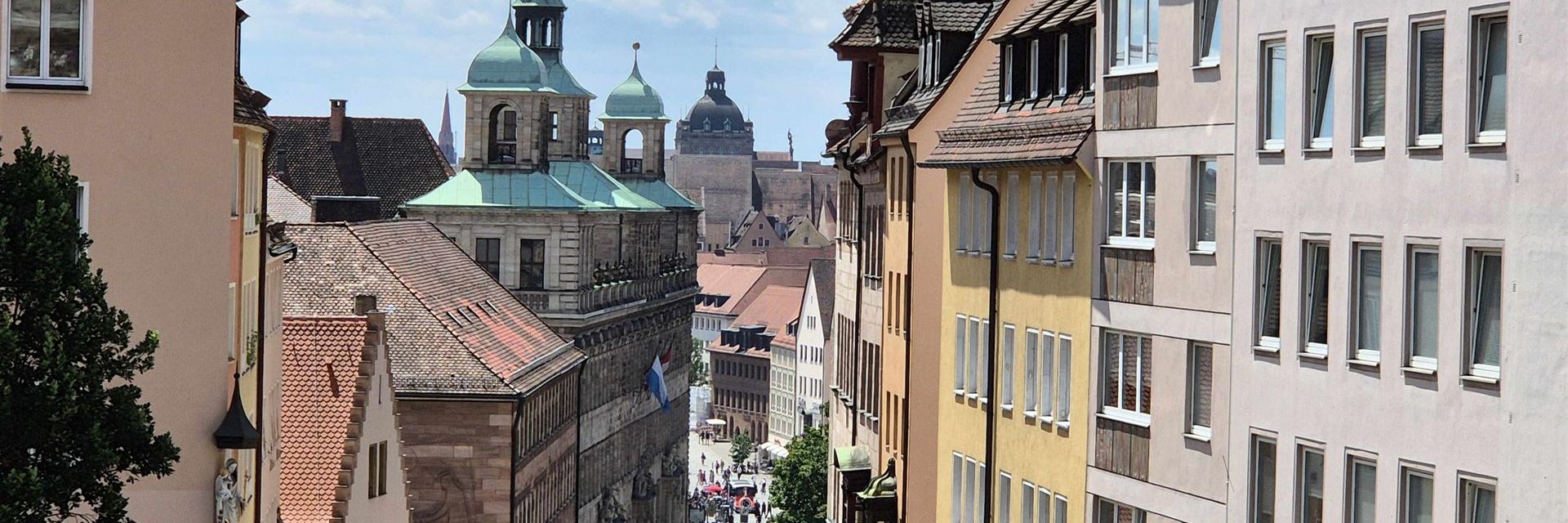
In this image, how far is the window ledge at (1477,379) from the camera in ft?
68.1

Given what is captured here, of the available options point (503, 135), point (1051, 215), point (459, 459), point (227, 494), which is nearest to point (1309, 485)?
point (1051, 215)

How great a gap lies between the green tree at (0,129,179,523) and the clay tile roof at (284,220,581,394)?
33705 millimetres

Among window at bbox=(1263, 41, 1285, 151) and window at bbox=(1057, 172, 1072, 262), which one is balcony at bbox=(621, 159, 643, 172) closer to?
window at bbox=(1057, 172, 1072, 262)

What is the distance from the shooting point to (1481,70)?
68.4 feet

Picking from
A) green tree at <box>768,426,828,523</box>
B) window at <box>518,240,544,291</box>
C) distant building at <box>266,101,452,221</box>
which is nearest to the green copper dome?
window at <box>518,240,544,291</box>

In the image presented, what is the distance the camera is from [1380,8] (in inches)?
875

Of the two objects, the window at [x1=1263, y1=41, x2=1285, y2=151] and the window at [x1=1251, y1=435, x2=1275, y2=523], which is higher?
the window at [x1=1263, y1=41, x2=1285, y2=151]

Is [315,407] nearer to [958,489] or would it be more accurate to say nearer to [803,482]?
[958,489]

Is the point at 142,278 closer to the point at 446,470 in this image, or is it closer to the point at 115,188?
the point at 115,188

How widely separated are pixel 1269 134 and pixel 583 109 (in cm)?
9585

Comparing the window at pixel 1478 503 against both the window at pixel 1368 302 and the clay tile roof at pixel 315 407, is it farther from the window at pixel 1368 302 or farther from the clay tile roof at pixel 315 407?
the clay tile roof at pixel 315 407

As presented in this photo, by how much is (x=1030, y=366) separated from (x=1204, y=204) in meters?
5.11

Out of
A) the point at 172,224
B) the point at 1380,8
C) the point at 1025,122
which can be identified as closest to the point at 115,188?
the point at 172,224

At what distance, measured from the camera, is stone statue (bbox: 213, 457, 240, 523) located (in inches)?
1104
